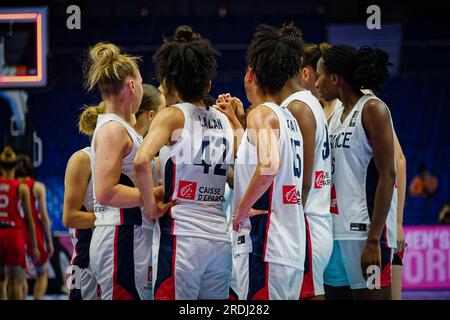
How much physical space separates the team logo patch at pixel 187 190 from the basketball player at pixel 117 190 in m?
0.21

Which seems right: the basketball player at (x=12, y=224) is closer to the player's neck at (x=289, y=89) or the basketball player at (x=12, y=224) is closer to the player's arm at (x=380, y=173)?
the player's neck at (x=289, y=89)

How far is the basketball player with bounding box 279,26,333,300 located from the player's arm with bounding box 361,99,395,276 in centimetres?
21

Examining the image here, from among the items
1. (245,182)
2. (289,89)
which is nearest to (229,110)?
(289,89)

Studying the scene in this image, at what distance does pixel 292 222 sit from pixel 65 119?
811cm

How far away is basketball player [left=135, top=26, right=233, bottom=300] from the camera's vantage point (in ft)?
10.9

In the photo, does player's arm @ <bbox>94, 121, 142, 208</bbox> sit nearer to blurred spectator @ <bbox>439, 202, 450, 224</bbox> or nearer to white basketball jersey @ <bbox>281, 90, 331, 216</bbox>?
white basketball jersey @ <bbox>281, 90, 331, 216</bbox>

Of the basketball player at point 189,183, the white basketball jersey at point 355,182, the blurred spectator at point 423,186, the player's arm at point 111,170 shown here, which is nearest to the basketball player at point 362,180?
the white basketball jersey at point 355,182

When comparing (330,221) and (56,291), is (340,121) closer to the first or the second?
(330,221)

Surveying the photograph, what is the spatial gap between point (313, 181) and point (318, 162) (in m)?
0.10

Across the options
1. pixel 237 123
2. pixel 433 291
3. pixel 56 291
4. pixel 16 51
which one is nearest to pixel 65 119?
pixel 56 291

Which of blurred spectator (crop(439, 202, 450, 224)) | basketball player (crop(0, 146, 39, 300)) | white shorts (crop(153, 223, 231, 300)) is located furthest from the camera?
blurred spectator (crop(439, 202, 450, 224))

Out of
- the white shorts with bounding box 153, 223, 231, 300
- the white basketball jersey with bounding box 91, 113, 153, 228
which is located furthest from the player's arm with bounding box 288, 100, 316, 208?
the white basketball jersey with bounding box 91, 113, 153, 228

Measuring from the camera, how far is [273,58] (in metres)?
3.51

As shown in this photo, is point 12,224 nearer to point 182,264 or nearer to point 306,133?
point 182,264
